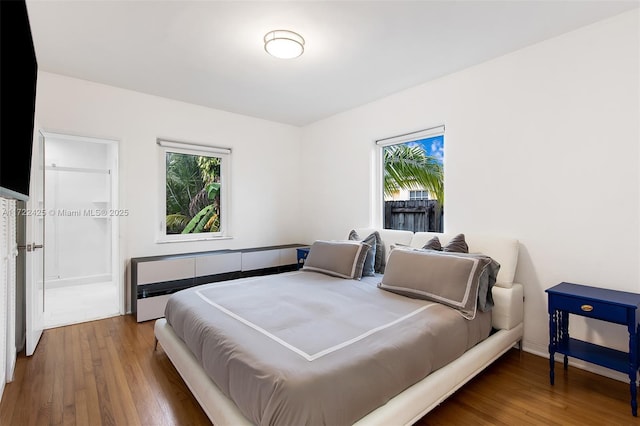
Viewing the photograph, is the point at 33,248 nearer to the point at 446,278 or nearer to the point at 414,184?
the point at 446,278

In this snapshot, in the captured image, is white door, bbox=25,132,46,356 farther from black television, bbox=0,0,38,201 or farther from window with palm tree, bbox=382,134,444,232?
window with palm tree, bbox=382,134,444,232

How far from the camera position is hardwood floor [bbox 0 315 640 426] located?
1.80 m

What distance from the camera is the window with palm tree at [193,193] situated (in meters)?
4.04

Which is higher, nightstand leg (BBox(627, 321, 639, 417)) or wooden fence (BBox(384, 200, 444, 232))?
wooden fence (BBox(384, 200, 444, 232))

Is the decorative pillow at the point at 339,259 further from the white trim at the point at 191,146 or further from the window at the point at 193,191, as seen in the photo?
the white trim at the point at 191,146

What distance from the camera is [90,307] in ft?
12.7

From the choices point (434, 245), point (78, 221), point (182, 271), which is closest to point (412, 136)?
point (434, 245)

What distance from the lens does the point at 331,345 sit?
1.59 metres

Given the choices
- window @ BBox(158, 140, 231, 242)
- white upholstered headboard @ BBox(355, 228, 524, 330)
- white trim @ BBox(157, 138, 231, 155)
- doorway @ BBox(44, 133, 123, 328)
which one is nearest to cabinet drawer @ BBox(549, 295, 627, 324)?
white upholstered headboard @ BBox(355, 228, 524, 330)

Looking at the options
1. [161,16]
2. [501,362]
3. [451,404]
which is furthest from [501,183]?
[161,16]

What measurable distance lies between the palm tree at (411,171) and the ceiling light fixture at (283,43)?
185cm

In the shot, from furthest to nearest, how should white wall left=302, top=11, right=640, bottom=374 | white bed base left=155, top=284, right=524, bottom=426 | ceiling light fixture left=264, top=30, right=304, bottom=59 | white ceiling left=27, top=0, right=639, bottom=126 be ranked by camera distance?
ceiling light fixture left=264, top=30, right=304, bottom=59 < white wall left=302, top=11, right=640, bottom=374 < white ceiling left=27, top=0, right=639, bottom=126 < white bed base left=155, top=284, right=524, bottom=426

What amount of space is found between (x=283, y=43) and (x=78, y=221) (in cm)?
474

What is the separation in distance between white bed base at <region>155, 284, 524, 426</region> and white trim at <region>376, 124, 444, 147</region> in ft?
5.46
